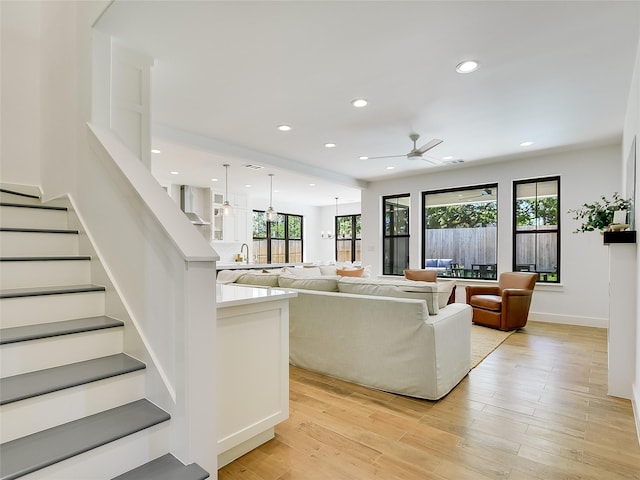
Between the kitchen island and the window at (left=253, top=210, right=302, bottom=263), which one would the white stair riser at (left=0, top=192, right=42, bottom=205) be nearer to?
the kitchen island

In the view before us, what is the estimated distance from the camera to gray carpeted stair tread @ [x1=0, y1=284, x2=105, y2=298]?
1676mm

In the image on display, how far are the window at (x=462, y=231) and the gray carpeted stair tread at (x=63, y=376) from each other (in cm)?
626

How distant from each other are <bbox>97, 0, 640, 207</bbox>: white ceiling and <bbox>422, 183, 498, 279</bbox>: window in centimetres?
153

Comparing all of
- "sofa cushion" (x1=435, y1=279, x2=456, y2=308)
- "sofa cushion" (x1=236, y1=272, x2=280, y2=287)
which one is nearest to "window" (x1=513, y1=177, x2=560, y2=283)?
"sofa cushion" (x1=435, y1=279, x2=456, y2=308)

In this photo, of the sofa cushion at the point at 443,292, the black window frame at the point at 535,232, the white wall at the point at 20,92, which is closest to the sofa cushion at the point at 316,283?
the sofa cushion at the point at 443,292

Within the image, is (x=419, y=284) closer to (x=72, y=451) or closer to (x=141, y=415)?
(x=141, y=415)

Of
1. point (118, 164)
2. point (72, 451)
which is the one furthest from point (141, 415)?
point (118, 164)

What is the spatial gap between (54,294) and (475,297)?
5.29m

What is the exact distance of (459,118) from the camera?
4004 millimetres

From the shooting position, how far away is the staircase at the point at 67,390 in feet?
4.09

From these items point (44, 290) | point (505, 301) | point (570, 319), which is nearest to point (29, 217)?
point (44, 290)

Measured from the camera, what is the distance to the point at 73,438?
1283mm

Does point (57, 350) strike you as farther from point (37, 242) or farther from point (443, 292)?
point (443, 292)

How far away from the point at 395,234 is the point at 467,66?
4992 mm
